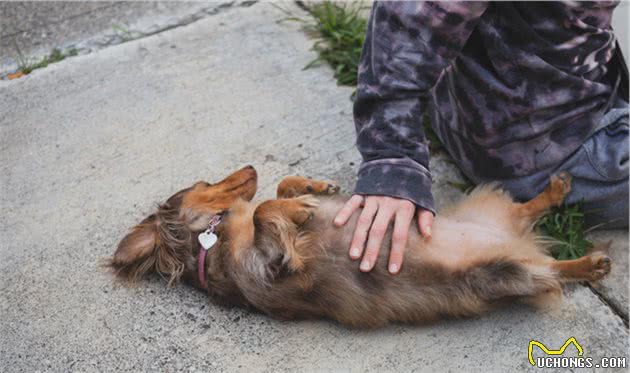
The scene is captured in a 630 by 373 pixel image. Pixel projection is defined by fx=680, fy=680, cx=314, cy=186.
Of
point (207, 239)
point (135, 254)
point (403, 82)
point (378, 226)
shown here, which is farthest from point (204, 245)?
point (403, 82)

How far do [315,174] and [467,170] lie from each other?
623mm

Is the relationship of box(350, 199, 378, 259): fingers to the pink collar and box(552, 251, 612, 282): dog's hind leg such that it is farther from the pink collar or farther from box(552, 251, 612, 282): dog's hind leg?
box(552, 251, 612, 282): dog's hind leg

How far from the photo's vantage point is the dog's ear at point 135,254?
2.38 metres

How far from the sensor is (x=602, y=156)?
2.53 meters

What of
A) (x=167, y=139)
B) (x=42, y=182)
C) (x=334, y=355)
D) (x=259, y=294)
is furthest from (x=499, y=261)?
(x=42, y=182)

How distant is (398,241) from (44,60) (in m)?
2.19

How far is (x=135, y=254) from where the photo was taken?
2387mm

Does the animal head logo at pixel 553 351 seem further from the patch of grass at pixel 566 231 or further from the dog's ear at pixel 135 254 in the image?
the dog's ear at pixel 135 254

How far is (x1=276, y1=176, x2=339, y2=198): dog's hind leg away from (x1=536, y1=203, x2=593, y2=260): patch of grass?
84 centimetres

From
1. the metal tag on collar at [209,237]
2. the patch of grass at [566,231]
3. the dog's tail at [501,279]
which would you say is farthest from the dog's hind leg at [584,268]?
the metal tag on collar at [209,237]

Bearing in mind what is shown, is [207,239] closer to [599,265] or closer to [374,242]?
[374,242]

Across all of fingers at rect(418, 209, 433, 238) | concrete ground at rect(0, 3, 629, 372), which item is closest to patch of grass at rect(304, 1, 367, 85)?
concrete ground at rect(0, 3, 629, 372)

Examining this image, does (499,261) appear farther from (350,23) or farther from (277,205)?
(350,23)

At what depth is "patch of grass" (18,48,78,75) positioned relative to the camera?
3316 millimetres
